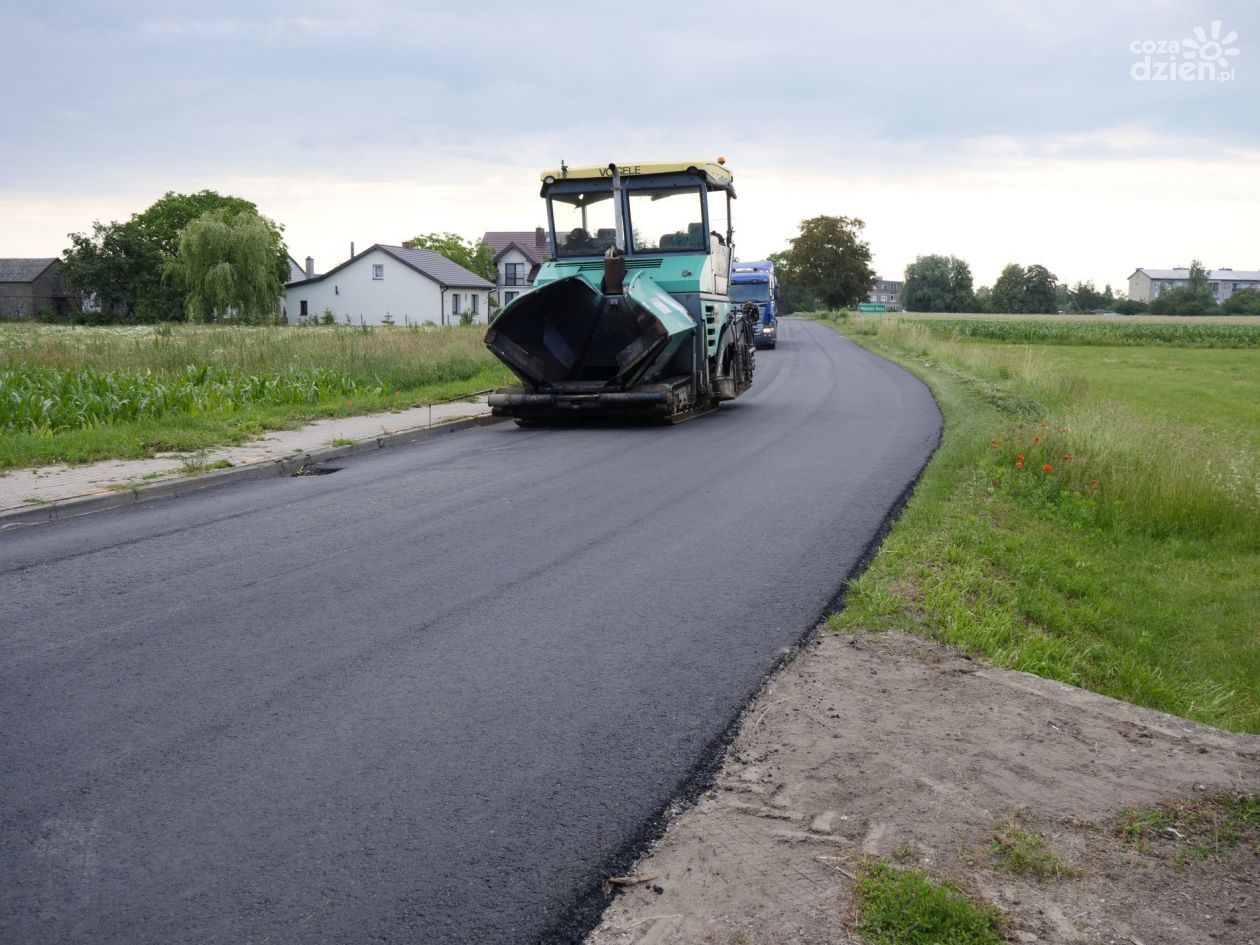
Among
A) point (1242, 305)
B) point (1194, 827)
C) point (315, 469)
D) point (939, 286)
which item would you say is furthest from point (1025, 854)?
point (939, 286)

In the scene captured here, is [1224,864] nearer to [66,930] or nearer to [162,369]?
[66,930]

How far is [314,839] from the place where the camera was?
3482 mm

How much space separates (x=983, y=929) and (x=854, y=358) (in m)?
31.9

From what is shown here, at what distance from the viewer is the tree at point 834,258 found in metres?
102

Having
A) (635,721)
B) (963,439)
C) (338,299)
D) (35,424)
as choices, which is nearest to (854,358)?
(963,439)

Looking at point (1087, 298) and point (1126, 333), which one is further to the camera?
point (1087, 298)

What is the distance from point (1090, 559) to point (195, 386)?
1258 centimetres

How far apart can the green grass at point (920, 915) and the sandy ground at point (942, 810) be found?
65mm

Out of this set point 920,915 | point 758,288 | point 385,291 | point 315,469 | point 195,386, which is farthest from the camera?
point 385,291

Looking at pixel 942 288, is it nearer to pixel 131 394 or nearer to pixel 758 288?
pixel 758 288

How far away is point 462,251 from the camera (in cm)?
10538

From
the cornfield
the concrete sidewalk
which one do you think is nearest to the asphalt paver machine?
the concrete sidewalk

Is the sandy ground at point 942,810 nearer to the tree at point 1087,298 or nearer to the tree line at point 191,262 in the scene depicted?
the tree line at point 191,262

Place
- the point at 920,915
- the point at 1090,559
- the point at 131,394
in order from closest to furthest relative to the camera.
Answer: the point at 920,915
the point at 1090,559
the point at 131,394
